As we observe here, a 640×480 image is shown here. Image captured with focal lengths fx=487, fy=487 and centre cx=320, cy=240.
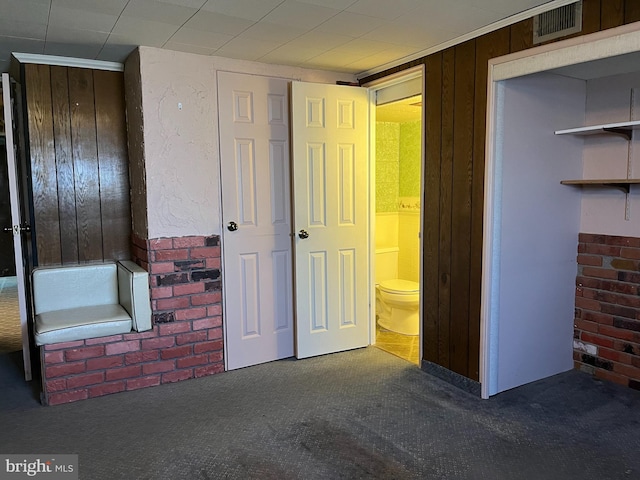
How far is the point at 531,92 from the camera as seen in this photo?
2.87 meters

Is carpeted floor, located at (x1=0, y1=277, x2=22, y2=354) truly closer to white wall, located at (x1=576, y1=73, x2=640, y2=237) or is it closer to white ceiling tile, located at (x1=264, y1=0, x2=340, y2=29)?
white ceiling tile, located at (x1=264, y1=0, x2=340, y2=29)

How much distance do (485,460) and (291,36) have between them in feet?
7.98

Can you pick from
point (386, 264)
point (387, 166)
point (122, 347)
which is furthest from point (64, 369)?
point (387, 166)

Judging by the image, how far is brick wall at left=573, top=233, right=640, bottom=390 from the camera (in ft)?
9.89

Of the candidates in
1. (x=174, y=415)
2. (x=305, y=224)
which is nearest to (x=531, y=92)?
(x=305, y=224)

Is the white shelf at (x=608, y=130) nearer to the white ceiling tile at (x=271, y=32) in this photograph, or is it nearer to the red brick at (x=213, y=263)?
the white ceiling tile at (x=271, y=32)

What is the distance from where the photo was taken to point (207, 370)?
3.35 m

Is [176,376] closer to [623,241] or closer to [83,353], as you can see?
[83,353]

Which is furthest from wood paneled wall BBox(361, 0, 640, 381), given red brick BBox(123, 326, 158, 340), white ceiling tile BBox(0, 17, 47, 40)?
white ceiling tile BBox(0, 17, 47, 40)

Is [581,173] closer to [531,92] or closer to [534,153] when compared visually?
[534,153]

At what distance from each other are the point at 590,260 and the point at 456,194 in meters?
1.06

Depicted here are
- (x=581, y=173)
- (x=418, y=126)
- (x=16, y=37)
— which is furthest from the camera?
(x=418, y=126)

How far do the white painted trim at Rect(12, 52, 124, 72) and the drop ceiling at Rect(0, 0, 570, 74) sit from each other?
0.07 m

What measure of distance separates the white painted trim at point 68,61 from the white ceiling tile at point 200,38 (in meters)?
0.74
